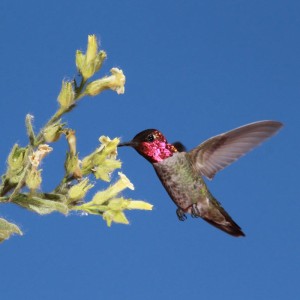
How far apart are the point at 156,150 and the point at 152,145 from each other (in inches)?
2.1

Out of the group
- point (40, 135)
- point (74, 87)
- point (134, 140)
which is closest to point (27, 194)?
point (40, 135)

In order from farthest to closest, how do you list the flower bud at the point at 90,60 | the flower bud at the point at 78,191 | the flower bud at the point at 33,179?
the flower bud at the point at 90,60 → the flower bud at the point at 78,191 → the flower bud at the point at 33,179

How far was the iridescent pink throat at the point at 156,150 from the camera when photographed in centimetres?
299

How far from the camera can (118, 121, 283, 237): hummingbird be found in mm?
3063

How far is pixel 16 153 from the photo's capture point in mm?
2189

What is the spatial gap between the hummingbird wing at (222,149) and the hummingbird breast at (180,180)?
10.4 inches

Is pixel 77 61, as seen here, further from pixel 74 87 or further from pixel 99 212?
pixel 99 212

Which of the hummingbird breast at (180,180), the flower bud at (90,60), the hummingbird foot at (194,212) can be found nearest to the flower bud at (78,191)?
the flower bud at (90,60)

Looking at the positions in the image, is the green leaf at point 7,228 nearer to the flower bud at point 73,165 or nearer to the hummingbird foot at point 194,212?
the flower bud at point 73,165

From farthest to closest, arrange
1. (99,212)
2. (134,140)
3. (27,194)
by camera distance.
Result: (134,140)
(99,212)
(27,194)

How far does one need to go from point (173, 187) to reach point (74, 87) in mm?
1137

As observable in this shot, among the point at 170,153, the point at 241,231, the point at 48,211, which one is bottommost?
the point at 48,211

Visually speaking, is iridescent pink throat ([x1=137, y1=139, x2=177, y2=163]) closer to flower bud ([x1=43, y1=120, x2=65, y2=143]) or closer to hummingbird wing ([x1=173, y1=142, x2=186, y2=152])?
hummingbird wing ([x1=173, y1=142, x2=186, y2=152])

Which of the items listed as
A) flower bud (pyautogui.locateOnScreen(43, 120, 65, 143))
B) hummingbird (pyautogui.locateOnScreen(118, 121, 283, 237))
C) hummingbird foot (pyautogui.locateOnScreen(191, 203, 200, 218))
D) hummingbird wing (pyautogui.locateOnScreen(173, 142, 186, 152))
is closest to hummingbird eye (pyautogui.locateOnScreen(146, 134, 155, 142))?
hummingbird (pyautogui.locateOnScreen(118, 121, 283, 237))
